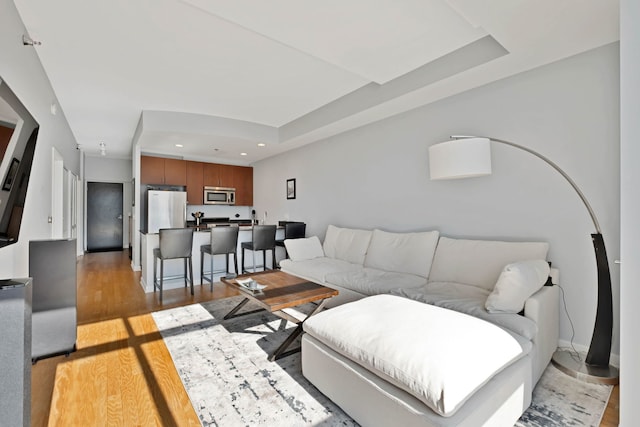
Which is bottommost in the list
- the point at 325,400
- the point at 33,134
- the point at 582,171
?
the point at 325,400

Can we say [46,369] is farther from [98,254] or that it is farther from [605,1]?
[98,254]

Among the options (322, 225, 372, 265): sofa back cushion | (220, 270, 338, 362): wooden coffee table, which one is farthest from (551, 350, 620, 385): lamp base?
(322, 225, 372, 265): sofa back cushion

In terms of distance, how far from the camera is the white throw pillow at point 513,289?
1.97 meters

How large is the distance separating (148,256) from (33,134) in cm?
258

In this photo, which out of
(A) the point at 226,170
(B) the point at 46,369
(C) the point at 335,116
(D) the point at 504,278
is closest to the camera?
(D) the point at 504,278

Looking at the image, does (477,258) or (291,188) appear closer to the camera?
(477,258)

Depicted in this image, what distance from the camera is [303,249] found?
169 inches

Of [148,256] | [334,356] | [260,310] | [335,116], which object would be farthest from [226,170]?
[334,356]

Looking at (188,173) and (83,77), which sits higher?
(83,77)

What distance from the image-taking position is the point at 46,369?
2189 millimetres

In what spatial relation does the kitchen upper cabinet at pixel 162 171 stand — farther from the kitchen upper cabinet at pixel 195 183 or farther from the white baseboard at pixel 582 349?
the white baseboard at pixel 582 349

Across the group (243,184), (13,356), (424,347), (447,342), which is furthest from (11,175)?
(243,184)

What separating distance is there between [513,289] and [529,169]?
4.31 feet

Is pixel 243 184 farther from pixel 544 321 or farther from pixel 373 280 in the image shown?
pixel 544 321
